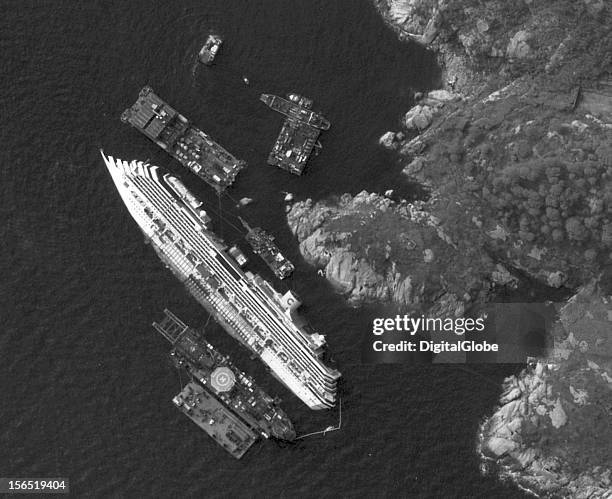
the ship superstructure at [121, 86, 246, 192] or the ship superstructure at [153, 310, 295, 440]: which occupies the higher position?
the ship superstructure at [121, 86, 246, 192]

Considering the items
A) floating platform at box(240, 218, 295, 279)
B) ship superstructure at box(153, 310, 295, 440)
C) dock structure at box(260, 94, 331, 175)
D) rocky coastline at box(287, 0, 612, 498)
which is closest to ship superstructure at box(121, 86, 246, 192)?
dock structure at box(260, 94, 331, 175)

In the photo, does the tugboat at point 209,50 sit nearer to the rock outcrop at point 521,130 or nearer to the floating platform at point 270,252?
the rock outcrop at point 521,130

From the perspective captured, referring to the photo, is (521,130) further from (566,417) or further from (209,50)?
(209,50)

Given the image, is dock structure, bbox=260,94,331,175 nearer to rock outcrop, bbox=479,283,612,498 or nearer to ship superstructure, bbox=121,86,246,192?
ship superstructure, bbox=121,86,246,192

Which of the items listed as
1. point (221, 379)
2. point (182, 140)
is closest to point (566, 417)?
point (221, 379)

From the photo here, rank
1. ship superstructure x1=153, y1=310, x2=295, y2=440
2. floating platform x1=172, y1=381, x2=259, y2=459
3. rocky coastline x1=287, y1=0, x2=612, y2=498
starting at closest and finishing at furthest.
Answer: rocky coastline x1=287, y1=0, x2=612, y2=498 → floating platform x1=172, y1=381, x2=259, y2=459 → ship superstructure x1=153, y1=310, x2=295, y2=440

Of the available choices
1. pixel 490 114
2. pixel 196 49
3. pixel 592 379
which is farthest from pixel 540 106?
pixel 196 49
